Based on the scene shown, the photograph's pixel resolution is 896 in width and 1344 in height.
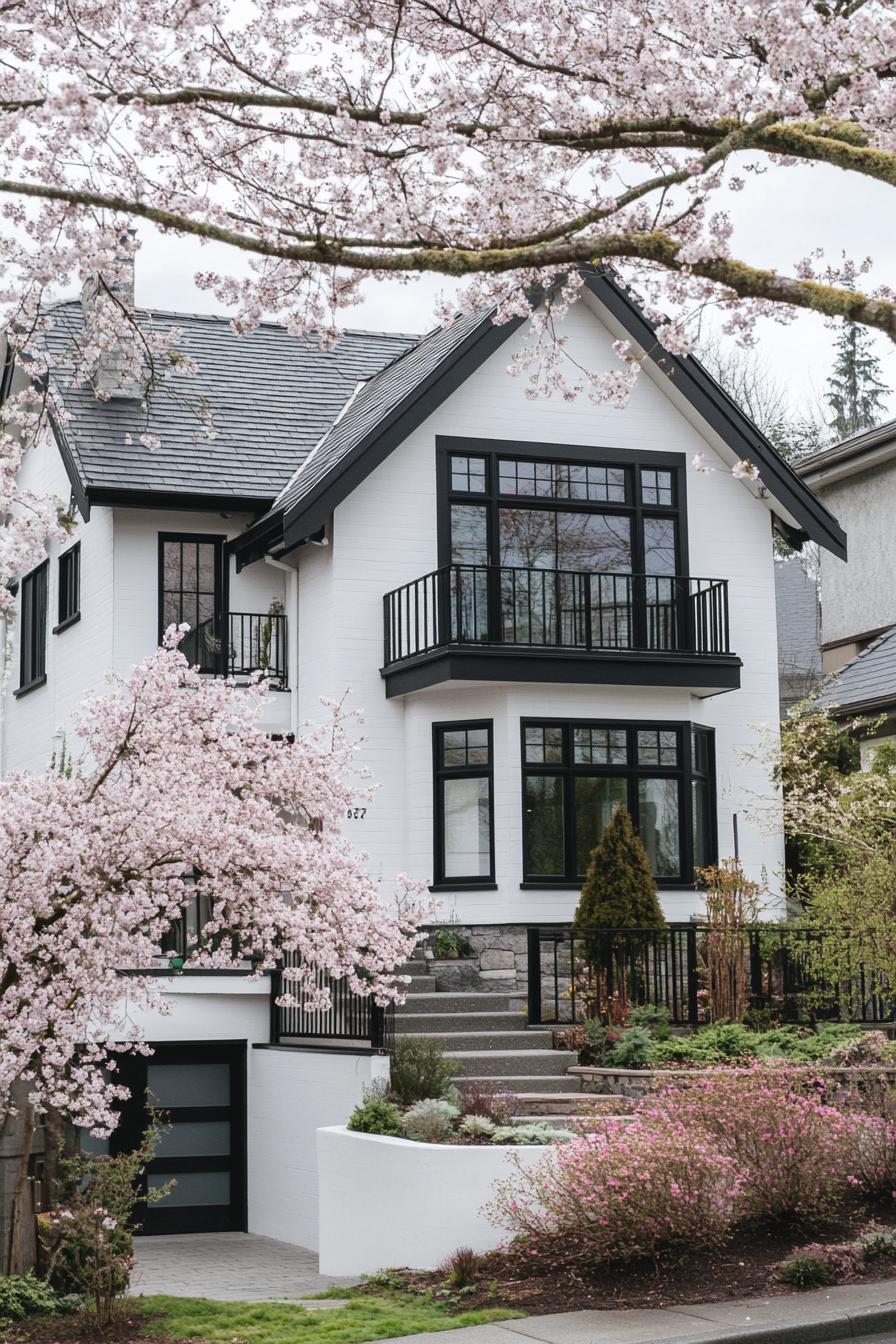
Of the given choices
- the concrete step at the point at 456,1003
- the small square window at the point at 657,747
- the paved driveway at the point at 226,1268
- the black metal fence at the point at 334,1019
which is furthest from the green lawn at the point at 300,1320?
the small square window at the point at 657,747

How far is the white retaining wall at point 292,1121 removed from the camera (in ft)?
49.8

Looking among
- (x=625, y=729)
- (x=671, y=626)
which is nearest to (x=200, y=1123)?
(x=625, y=729)

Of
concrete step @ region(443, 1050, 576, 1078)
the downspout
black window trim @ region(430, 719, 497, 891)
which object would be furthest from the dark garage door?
the downspout

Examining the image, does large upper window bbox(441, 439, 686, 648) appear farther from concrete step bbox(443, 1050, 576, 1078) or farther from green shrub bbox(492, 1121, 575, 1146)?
green shrub bbox(492, 1121, 575, 1146)

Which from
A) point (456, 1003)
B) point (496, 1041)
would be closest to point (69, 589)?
point (456, 1003)

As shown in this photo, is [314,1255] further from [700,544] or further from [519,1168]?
[700,544]

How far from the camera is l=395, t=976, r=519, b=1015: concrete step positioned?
1625cm

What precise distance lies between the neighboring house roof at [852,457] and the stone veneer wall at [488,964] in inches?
387

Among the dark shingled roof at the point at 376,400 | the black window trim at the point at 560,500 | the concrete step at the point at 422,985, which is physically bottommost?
the concrete step at the point at 422,985

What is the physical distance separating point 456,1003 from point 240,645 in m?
6.03

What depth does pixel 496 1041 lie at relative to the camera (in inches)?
607

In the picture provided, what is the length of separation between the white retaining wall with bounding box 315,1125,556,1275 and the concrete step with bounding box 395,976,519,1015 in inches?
128

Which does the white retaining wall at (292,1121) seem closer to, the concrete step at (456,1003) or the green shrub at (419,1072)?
the green shrub at (419,1072)

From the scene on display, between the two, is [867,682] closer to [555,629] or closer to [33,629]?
[555,629]
